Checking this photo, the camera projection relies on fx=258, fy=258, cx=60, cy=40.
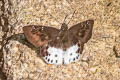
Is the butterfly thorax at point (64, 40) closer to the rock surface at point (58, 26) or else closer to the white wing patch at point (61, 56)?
the white wing patch at point (61, 56)

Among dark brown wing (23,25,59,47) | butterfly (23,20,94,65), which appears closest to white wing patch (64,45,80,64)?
butterfly (23,20,94,65)

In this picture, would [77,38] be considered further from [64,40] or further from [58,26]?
[58,26]

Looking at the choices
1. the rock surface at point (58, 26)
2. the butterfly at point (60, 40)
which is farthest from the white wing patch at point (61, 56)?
the rock surface at point (58, 26)

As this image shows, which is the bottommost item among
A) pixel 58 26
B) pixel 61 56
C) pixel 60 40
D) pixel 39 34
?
pixel 61 56

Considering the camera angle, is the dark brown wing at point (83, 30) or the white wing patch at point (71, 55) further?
the dark brown wing at point (83, 30)

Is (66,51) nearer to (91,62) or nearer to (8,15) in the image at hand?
(91,62)

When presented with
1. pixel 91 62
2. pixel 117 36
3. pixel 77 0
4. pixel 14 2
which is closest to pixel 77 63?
pixel 91 62

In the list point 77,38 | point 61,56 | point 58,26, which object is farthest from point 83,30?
point 61,56
